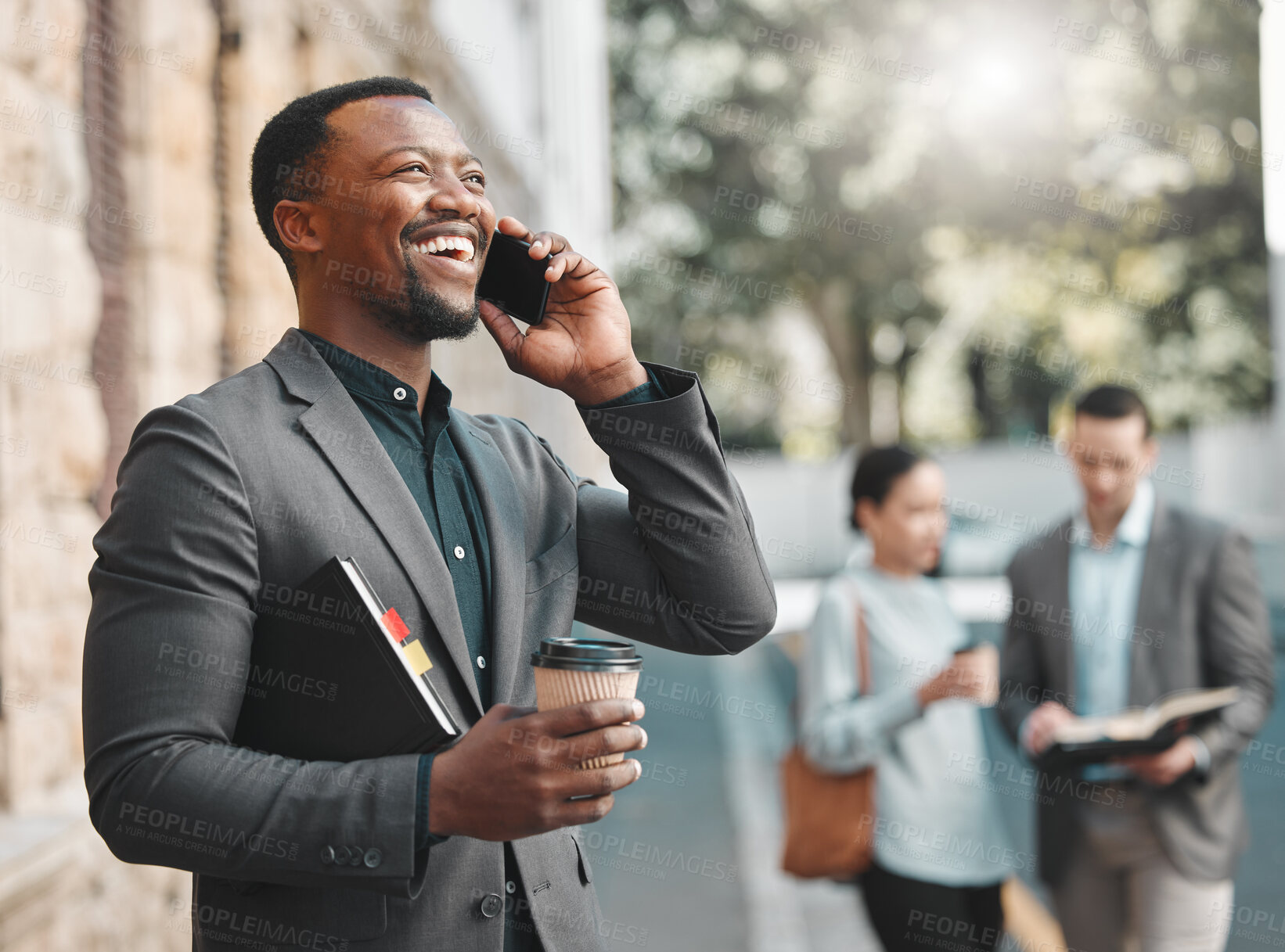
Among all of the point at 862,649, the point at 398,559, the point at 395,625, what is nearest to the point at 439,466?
the point at 398,559

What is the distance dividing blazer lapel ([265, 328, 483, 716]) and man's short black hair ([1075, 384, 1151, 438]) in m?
3.19

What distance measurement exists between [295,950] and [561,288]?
117cm

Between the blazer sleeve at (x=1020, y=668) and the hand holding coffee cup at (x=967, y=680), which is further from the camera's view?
the blazer sleeve at (x=1020, y=668)

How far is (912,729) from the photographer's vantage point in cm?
397

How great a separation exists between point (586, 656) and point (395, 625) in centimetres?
31

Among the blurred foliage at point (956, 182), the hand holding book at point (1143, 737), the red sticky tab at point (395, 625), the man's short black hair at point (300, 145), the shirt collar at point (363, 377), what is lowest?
the hand holding book at point (1143, 737)

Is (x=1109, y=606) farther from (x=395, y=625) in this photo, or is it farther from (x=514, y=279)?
(x=395, y=625)

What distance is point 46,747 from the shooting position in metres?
3.67

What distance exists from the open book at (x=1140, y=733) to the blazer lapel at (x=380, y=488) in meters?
2.56

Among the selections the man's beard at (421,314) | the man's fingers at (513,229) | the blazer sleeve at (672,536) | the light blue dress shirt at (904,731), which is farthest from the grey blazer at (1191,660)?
the man's beard at (421,314)

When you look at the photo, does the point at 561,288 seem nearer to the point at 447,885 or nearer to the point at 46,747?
the point at 447,885

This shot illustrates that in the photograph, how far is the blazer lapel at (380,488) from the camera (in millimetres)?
1844

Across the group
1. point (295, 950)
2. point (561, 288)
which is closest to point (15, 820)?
point (295, 950)

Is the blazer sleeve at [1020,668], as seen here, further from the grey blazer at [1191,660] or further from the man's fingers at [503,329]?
the man's fingers at [503,329]
